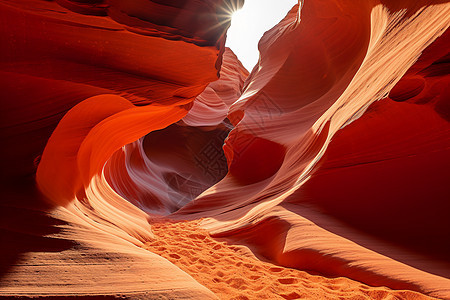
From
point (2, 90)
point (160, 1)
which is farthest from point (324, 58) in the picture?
point (2, 90)

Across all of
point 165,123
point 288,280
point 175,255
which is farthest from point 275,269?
point 165,123

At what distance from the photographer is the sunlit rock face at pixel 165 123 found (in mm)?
2027

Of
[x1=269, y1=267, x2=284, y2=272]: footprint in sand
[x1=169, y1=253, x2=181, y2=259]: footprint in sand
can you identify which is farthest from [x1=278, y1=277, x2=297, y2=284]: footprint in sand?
[x1=169, y1=253, x2=181, y2=259]: footprint in sand

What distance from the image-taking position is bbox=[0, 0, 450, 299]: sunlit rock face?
203cm

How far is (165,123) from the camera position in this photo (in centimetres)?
555

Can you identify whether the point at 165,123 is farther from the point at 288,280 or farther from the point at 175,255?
the point at 288,280

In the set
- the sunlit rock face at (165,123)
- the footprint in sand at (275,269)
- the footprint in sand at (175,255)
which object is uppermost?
the sunlit rock face at (165,123)

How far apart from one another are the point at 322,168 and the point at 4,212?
3825 mm

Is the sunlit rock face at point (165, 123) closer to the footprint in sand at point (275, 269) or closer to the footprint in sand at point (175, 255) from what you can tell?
the footprint in sand at point (275, 269)

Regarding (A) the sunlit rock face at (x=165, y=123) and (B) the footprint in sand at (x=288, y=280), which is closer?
(A) the sunlit rock face at (x=165, y=123)

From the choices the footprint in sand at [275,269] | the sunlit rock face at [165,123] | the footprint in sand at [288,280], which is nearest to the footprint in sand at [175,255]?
the sunlit rock face at [165,123]

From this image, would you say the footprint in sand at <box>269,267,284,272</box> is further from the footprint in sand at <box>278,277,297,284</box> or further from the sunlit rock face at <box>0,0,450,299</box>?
the footprint in sand at <box>278,277,297,284</box>

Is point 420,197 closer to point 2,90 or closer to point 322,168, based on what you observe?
point 322,168

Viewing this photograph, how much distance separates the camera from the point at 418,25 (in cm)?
328
